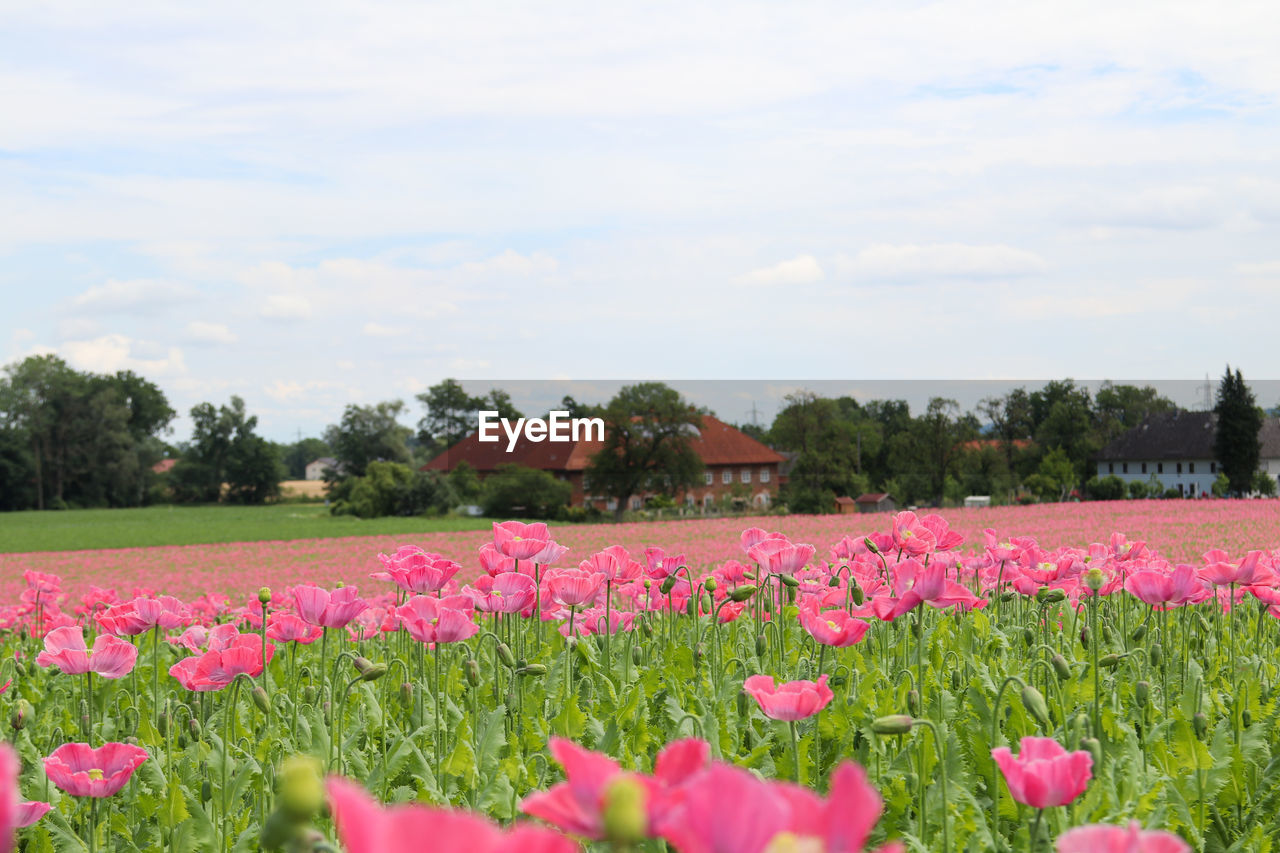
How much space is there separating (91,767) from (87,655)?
0.75 meters

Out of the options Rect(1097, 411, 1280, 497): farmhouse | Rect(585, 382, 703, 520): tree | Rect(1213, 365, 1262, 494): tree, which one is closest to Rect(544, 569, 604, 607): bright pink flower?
Rect(585, 382, 703, 520): tree

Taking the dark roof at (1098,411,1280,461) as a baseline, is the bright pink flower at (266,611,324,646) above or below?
below

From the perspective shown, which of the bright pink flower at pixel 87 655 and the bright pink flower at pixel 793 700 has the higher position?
the bright pink flower at pixel 793 700

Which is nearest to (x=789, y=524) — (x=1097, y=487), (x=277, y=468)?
(x=1097, y=487)

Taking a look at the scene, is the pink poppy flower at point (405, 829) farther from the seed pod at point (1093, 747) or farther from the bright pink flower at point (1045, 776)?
the seed pod at point (1093, 747)

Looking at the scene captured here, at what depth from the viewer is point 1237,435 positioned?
2694 inches

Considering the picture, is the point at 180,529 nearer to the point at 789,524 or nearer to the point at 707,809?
the point at 789,524

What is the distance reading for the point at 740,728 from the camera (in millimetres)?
3424

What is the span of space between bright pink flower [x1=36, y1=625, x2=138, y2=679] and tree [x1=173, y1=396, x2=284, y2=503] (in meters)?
98.6

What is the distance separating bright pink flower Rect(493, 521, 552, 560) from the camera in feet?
11.4

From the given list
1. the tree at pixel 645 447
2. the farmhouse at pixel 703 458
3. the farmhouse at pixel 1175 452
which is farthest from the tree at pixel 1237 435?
the tree at pixel 645 447

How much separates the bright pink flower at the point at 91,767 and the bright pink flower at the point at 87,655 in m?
0.55

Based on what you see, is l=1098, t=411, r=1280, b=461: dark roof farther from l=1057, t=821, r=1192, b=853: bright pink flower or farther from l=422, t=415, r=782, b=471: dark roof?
l=1057, t=821, r=1192, b=853: bright pink flower

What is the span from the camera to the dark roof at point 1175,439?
81.9 m
